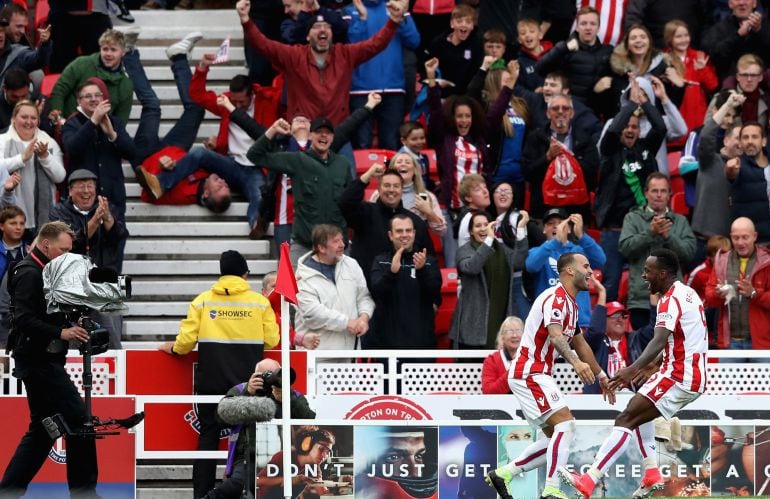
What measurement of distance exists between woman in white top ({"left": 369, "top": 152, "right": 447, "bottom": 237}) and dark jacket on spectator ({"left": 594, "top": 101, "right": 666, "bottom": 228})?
1.75m

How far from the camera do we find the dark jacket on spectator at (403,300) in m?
15.6

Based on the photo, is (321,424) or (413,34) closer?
(321,424)

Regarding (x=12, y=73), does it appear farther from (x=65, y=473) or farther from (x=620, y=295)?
(x=620, y=295)

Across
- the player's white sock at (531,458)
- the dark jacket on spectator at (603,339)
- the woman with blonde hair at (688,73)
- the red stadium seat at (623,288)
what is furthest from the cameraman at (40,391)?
the woman with blonde hair at (688,73)

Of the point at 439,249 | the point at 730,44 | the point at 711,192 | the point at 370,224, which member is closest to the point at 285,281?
the point at 370,224

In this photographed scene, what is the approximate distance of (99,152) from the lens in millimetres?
17297

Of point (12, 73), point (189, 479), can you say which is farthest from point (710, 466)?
point (12, 73)

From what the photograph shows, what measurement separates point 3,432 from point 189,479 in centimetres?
174

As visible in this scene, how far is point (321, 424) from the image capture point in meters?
13.5

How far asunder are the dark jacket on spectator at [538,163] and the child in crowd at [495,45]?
3.45 ft

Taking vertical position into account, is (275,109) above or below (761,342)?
above

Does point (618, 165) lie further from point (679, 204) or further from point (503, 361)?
point (503, 361)

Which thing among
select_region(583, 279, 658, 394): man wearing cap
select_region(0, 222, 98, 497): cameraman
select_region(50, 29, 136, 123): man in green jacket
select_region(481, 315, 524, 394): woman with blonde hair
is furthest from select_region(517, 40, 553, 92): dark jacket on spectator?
select_region(0, 222, 98, 497): cameraman

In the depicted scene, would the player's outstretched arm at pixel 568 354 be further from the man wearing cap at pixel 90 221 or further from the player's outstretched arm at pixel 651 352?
the man wearing cap at pixel 90 221
